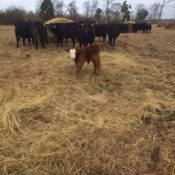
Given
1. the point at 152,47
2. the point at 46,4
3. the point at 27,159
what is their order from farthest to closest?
the point at 46,4 → the point at 152,47 → the point at 27,159

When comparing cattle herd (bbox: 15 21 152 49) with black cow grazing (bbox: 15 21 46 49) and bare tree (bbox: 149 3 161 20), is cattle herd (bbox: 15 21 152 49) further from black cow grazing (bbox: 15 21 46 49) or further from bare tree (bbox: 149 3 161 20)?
bare tree (bbox: 149 3 161 20)

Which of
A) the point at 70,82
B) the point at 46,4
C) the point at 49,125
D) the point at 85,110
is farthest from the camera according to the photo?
→ the point at 46,4

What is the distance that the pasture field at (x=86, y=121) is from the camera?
13.2 ft

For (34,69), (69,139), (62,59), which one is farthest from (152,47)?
(69,139)

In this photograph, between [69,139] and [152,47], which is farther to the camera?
[152,47]

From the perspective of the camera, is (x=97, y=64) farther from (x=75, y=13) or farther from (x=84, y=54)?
(x=75, y=13)

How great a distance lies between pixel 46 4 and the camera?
147 ft

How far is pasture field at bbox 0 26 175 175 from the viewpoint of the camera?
13.2 ft

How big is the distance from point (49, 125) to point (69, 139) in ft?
2.00

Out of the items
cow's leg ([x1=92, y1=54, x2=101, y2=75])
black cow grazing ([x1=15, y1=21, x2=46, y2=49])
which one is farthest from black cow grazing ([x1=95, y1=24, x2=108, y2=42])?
cow's leg ([x1=92, y1=54, x2=101, y2=75])

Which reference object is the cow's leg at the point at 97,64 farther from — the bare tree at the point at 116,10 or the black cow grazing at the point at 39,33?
the bare tree at the point at 116,10

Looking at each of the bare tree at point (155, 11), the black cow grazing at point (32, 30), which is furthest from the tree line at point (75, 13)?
the black cow grazing at point (32, 30)

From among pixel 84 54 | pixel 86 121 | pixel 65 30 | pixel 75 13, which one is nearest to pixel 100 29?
pixel 65 30

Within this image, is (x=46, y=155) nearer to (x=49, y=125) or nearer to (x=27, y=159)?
(x=27, y=159)
